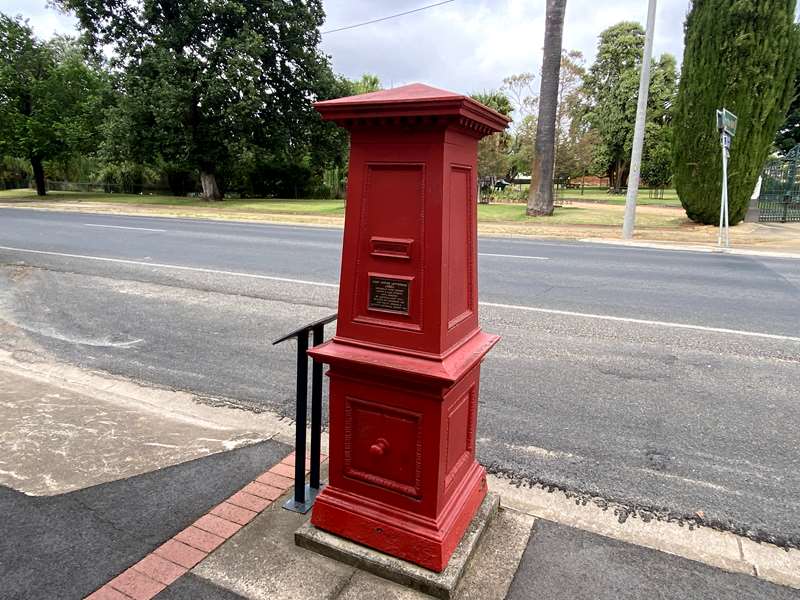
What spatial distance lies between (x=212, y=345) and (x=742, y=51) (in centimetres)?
1673

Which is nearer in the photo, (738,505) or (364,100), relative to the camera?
(364,100)

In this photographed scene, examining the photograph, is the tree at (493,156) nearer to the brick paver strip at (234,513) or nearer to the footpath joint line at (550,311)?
the footpath joint line at (550,311)

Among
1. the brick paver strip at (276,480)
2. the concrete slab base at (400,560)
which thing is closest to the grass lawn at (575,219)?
the brick paver strip at (276,480)

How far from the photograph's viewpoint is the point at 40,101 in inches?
A: 1225

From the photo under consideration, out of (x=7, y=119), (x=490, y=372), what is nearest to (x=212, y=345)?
(x=490, y=372)

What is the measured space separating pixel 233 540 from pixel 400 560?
2.70 feet

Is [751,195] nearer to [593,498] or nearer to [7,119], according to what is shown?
[593,498]

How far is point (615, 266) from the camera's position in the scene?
10.6 m

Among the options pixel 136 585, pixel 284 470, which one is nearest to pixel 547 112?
pixel 284 470

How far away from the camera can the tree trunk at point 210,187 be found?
30.2 m

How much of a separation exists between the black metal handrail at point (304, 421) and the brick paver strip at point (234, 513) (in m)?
0.19

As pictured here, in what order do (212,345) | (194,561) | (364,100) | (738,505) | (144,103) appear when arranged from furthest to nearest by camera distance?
1. (144,103)
2. (212,345)
3. (738,505)
4. (194,561)
5. (364,100)

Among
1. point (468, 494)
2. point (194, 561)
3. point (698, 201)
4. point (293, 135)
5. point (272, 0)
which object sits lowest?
point (194, 561)

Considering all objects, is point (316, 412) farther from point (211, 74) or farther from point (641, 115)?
point (211, 74)
